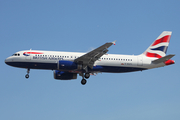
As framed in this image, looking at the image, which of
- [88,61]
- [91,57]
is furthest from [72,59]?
[91,57]

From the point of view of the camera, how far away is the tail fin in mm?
51500

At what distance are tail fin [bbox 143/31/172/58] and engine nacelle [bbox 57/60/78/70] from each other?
12.7 meters

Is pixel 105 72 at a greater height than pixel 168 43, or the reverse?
pixel 168 43

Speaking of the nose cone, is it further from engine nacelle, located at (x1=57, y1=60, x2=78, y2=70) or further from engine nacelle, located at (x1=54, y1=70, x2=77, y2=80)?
engine nacelle, located at (x1=54, y1=70, x2=77, y2=80)

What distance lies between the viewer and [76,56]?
47.8 m

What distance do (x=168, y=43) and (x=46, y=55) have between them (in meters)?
20.9

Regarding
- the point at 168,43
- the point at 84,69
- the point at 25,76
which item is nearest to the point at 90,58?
the point at 84,69

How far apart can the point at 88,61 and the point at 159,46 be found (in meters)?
13.3

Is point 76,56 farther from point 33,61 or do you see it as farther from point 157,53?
point 157,53

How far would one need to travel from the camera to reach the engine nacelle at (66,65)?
4544cm

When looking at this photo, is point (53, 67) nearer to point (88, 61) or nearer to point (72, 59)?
point (72, 59)

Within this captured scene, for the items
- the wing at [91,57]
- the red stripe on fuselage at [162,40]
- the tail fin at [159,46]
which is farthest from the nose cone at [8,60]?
the red stripe on fuselage at [162,40]

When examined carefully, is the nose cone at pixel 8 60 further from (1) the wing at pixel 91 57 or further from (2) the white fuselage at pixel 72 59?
(1) the wing at pixel 91 57

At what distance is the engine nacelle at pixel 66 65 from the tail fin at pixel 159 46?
12.7 m
